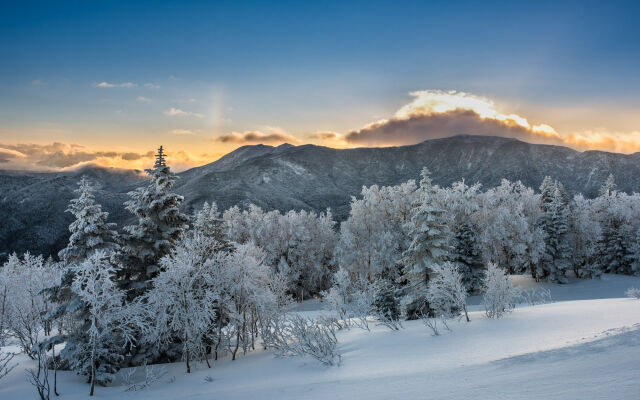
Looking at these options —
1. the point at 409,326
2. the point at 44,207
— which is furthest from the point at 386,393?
the point at 44,207

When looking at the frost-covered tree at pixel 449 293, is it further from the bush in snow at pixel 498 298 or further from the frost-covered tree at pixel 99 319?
the frost-covered tree at pixel 99 319

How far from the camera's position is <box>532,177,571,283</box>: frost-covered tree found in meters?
37.9

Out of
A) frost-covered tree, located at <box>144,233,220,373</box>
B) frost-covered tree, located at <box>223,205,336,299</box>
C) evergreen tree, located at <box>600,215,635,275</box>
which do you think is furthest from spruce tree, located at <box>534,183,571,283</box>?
frost-covered tree, located at <box>144,233,220,373</box>

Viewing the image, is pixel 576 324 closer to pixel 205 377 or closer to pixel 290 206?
pixel 205 377

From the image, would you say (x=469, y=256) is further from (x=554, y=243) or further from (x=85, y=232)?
(x=85, y=232)

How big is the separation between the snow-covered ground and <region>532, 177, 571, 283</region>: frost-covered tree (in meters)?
26.9

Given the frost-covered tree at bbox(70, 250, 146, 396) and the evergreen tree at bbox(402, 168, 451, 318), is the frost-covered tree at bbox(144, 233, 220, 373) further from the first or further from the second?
the evergreen tree at bbox(402, 168, 451, 318)

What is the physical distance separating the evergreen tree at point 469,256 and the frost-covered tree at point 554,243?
8.05 m

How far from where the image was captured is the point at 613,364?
7164 mm

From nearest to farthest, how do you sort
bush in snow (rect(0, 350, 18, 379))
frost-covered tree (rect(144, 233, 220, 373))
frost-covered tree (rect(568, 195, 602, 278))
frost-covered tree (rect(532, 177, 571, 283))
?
bush in snow (rect(0, 350, 18, 379)), frost-covered tree (rect(144, 233, 220, 373)), frost-covered tree (rect(532, 177, 571, 283)), frost-covered tree (rect(568, 195, 602, 278))

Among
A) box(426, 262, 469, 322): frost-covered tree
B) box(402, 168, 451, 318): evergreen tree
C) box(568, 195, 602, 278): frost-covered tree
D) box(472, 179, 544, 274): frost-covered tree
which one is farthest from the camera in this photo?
box(568, 195, 602, 278): frost-covered tree

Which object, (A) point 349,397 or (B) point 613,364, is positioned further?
(A) point 349,397

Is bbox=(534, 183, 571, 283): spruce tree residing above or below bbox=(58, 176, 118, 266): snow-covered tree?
below

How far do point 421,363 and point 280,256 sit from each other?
3456 centimetres
